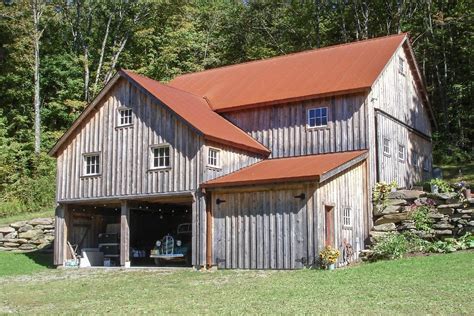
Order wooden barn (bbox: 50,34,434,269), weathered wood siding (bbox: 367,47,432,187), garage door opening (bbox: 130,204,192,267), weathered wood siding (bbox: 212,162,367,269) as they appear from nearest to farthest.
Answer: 1. weathered wood siding (bbox: 212,162,367,269)
2. wooden barn (bbox: 50,34,434,269)
3. weathered wood siding (bbox: 367,47,432,187)
4. garage door opening (bbox: 130,204,192,267)

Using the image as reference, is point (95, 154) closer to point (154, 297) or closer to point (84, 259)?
point (84, 259)

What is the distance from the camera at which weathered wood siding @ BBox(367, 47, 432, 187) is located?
80.2 ft

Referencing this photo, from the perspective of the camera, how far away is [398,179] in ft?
87.1

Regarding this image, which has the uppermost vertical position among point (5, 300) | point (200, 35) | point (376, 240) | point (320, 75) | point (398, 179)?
point (200, 35)

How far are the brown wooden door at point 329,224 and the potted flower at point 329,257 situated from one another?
94 cm

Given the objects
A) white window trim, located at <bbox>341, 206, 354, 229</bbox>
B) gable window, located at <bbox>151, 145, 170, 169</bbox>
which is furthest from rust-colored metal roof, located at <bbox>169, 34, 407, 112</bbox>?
white window trim, located at <bbox>341, 206, 354, 229</bbox>

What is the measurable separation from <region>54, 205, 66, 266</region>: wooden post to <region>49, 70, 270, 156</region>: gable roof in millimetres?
2518

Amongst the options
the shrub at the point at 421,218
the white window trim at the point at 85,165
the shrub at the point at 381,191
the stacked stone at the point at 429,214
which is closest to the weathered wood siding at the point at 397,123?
the shrub at the point at 381,191

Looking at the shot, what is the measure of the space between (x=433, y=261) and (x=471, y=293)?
534 centimetres

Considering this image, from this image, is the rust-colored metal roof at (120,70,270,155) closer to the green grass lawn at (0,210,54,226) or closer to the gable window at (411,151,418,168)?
the gable window at (411,151,418,168)

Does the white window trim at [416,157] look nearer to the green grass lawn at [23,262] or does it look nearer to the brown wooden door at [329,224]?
the brown wooden door at [329,224]

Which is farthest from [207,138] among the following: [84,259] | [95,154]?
[84,259]

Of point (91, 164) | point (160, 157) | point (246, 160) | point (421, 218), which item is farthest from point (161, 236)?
point (421, 218)

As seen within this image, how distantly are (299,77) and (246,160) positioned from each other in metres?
5.17
